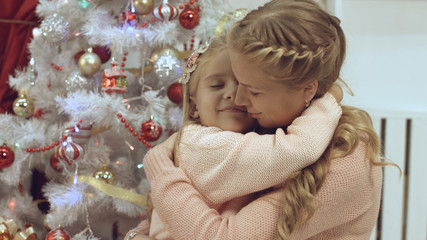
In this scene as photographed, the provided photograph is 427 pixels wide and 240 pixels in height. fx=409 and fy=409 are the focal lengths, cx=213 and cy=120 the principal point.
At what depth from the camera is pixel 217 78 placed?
1047 mm

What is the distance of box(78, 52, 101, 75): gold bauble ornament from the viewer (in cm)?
145

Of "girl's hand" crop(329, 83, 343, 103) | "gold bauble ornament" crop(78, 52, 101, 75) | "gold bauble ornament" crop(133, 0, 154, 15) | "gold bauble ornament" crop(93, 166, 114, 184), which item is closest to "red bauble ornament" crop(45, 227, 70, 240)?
"gold bauble ornament" crop(93, 166, 114, 184)

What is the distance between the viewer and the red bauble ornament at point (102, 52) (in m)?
1.55

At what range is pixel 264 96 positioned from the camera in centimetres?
89

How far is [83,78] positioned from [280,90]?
2.85ft

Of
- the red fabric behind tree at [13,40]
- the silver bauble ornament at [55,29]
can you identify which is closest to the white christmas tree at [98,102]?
the silver bauble ornament at [55,29]

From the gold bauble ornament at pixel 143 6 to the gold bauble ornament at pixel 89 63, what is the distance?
23 centimetres

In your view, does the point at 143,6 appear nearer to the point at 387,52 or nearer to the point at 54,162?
the point at 54,162

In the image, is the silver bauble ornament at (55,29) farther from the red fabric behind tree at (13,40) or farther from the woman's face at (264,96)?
the woman's face at (264,96)

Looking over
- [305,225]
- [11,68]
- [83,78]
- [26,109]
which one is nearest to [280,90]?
[305,225]

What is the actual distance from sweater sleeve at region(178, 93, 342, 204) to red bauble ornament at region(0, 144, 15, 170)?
926mm

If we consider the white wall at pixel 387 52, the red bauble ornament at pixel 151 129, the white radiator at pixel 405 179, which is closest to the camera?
the red bauble ornament at pixel 151 129

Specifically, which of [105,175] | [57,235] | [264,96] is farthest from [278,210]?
[57,235]

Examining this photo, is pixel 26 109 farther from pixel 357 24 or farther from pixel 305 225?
pixel 357 24
